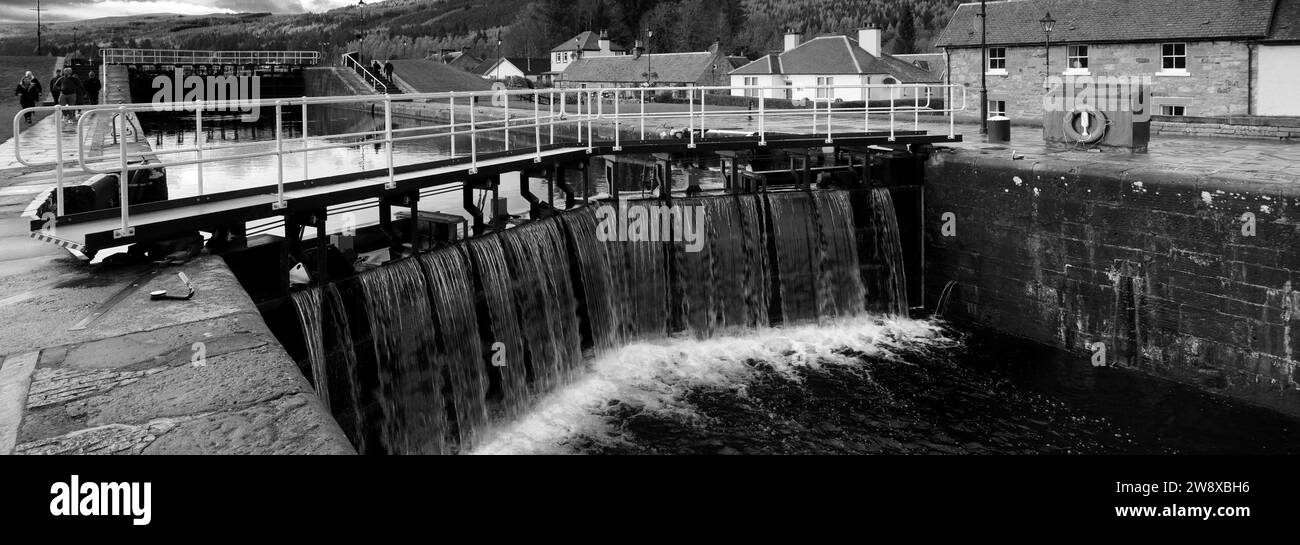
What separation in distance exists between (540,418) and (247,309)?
6827 millimetres

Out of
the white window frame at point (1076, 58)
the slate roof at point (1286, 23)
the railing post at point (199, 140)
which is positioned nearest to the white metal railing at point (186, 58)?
the white window frame at point (1076, 58)

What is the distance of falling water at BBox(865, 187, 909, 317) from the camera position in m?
18.4

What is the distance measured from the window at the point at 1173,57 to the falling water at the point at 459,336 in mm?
29536

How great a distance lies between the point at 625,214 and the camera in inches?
646

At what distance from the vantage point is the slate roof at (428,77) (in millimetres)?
62969

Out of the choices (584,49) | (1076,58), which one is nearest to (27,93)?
(1076,58)

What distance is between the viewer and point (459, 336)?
1230cm

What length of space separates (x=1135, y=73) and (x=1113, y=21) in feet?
7.09

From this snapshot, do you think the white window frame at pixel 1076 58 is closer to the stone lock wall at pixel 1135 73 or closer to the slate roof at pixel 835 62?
the stone lock wall at pixel 1135 73

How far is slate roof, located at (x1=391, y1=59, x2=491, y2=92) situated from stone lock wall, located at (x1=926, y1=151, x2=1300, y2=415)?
47062 mm
